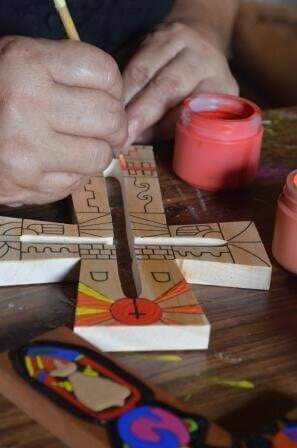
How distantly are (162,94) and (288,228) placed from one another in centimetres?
35

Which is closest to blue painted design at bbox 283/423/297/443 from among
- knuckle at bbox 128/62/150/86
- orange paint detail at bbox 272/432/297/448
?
orange paint detail at bbox 272/432/297/448

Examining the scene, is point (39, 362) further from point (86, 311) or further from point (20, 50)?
point (20, 50)

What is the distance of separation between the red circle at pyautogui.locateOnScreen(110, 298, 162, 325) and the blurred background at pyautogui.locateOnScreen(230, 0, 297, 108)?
40.6 inches

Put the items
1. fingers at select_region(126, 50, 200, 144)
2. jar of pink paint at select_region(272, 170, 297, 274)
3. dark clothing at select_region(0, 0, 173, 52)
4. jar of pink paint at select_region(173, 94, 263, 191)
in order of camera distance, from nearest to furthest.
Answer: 1. jar of pink paint at select_region(272, 170, 297, 274)
2. jar of pink paint at select_region(173, 94, 263, 191)
3. fingers at select_region(126, 50, 200, 144)
4. dark clothing at select_region(0, 0, 173, 52)

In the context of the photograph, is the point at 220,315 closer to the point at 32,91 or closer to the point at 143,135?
the point at 32,91

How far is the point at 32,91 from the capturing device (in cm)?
81

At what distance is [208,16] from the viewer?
51.6 inches

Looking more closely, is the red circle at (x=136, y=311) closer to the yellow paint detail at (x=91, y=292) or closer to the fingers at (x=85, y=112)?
the yellow paint detail at (x=91, y=292)

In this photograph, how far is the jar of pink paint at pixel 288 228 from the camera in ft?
2.55

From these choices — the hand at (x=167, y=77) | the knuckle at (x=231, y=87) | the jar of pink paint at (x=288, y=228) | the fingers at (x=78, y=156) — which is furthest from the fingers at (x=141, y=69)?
the jar of pink paint at (x=288, y=228)

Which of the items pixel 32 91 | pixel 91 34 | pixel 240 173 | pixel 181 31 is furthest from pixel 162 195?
pixel 91 34

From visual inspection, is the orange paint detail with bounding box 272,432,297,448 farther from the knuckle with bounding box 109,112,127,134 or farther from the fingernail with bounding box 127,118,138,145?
the fingernail with bounding box 127,118,138,145

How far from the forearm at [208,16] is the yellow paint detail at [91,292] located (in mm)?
616

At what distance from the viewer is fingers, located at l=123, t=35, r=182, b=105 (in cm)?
108
